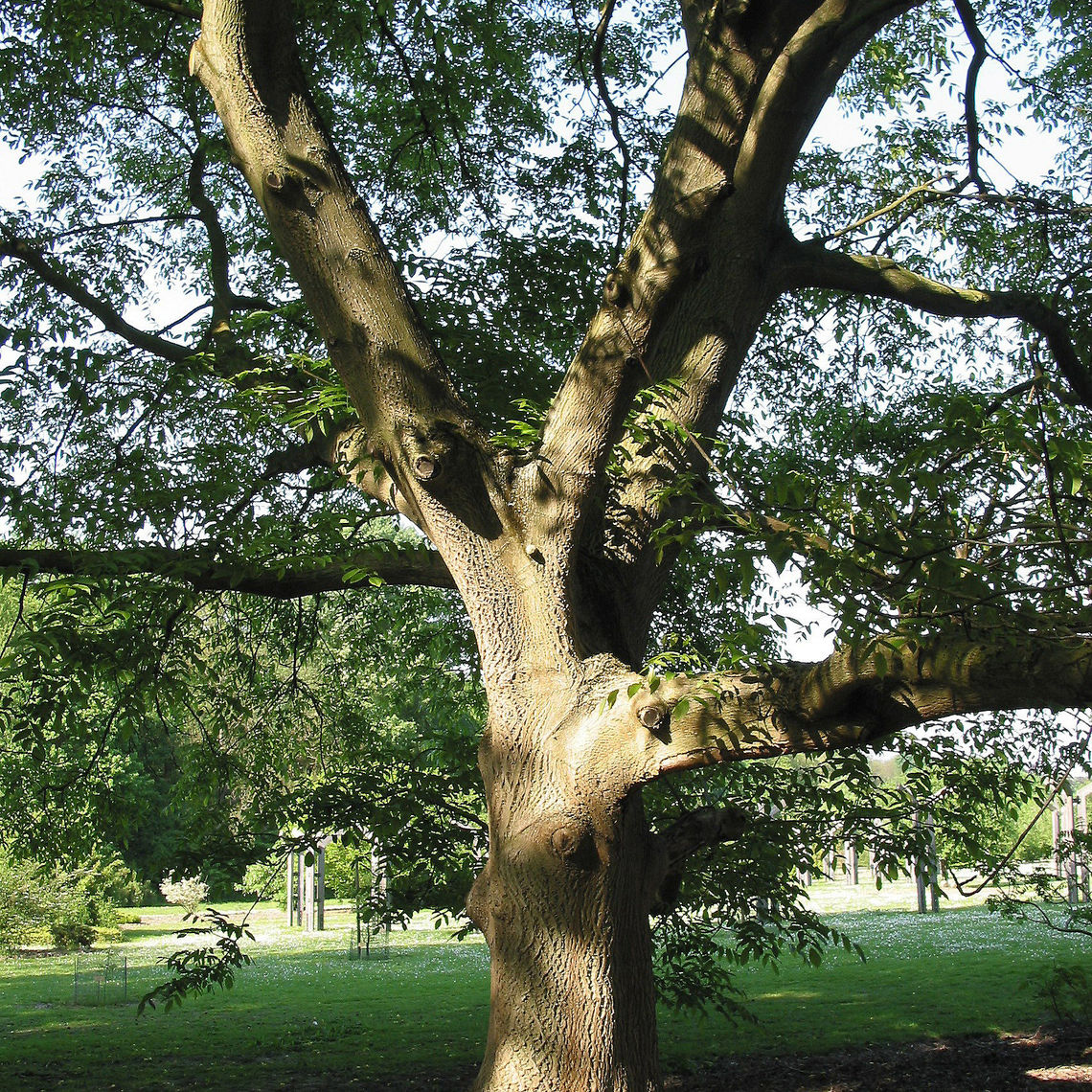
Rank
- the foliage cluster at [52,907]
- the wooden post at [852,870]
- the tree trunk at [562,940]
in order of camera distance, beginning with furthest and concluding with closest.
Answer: the wooden post at [852,870] < the foliage cluster at [52,907] < the tree trunk at [562,940]

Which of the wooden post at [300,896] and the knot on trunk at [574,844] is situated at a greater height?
the knot on trunk at [574,844]

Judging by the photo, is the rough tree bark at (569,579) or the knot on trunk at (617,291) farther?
the knot on trunk at (617,291)

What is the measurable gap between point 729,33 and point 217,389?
17.4 feet

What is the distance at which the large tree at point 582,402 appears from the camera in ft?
11.2

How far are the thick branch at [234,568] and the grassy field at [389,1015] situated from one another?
13.1ft

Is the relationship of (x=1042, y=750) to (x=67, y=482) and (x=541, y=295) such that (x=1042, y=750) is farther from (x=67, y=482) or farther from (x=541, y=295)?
(x=67, y=482)

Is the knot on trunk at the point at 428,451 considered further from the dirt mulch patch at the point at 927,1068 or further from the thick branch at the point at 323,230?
the dirt mulch patch at the point at 927,1068

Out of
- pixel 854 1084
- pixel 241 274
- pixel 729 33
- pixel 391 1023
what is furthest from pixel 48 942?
pixel 729 33

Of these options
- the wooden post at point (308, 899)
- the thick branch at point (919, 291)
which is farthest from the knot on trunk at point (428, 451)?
the wooden post at point (308, 899)

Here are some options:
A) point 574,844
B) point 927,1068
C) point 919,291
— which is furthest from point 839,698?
point 927,1068

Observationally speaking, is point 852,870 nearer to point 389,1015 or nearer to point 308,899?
point 308,899

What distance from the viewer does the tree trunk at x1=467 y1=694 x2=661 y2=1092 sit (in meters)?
3.96

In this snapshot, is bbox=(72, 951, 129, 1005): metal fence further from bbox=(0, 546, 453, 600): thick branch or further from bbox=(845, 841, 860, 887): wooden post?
bbox=(845, 841, 860, 887): wooden post

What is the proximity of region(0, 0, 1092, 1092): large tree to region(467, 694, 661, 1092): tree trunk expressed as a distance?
0.05 feet
